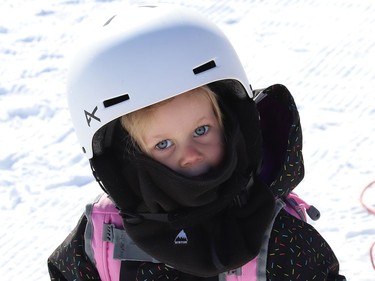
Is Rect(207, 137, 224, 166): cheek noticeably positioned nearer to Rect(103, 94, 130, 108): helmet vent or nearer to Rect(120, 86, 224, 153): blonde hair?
Rect(120, 86, 224, 153): blonde hair

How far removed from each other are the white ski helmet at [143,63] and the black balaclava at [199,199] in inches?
2.8

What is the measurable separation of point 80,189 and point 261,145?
1.65 meters

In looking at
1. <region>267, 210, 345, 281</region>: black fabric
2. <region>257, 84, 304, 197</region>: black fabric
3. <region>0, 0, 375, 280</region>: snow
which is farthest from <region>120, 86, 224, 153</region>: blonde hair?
<region>0, 0, 375, 280</region>: snow

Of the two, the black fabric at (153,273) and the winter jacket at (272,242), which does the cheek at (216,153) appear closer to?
the winter jacket at (272,242)

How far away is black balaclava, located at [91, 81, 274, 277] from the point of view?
72.2 inches

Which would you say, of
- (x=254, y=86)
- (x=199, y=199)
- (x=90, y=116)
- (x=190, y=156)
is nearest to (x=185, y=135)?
(x=190, y=156)

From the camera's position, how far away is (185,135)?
5.86 feet

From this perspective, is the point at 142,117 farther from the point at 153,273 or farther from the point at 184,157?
the point at 153,273

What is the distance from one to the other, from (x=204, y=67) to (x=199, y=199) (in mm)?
339

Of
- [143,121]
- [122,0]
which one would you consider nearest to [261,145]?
[143,121]

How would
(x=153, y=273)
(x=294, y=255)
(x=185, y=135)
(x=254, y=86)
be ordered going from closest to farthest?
(x=185, y=135), (x=294, y=255), (x=153, y=273), (x=254, y=86)

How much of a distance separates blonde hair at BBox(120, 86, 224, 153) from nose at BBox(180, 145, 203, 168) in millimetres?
100

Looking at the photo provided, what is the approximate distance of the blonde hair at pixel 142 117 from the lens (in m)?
1.83

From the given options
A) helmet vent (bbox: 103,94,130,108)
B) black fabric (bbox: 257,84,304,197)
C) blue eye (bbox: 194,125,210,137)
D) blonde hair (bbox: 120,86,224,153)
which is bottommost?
black fabric (bbox: 257,84,304,197)
